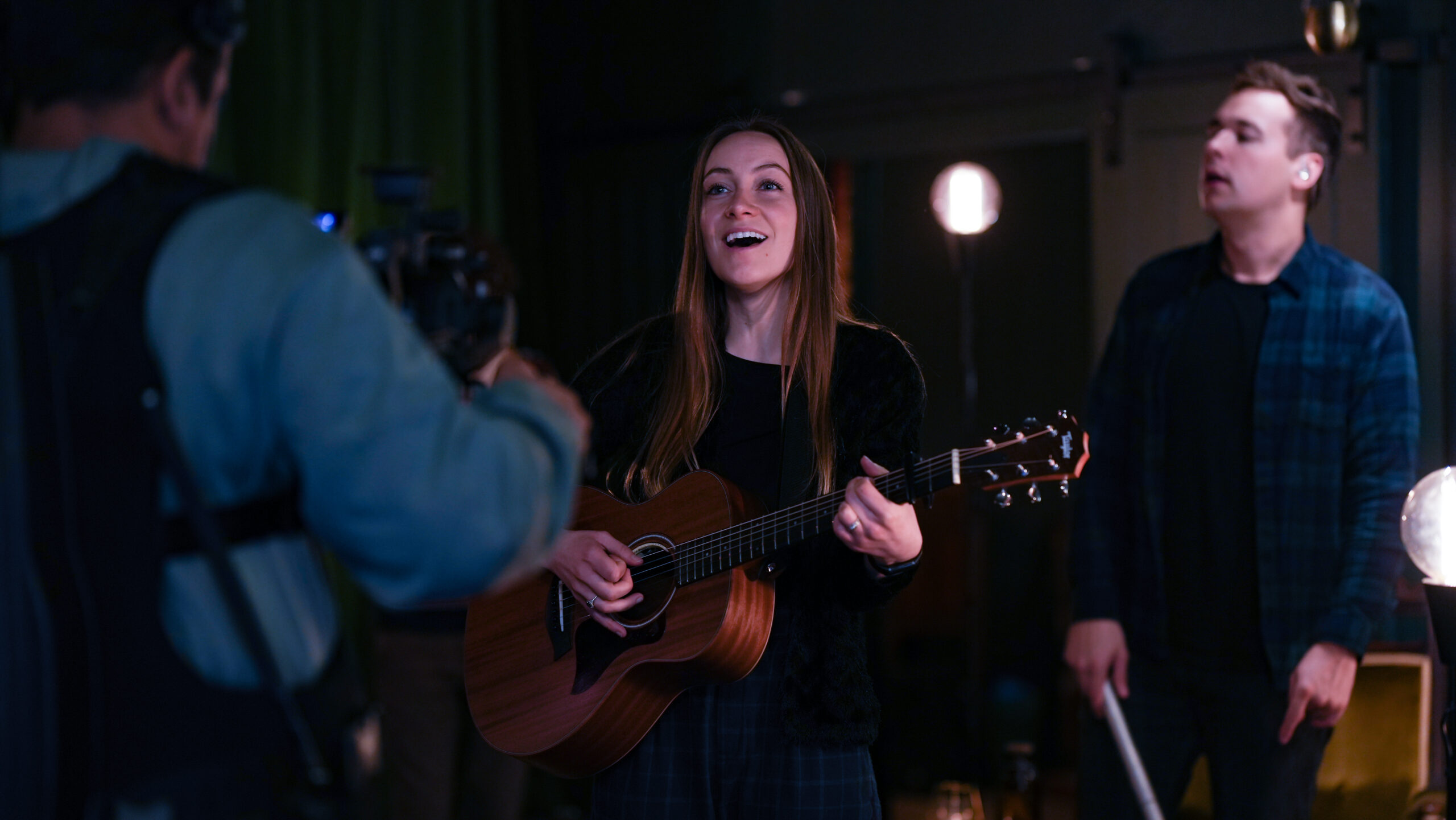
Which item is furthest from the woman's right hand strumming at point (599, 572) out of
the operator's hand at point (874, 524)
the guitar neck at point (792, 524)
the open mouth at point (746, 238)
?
the open mouth at point (746, 238)

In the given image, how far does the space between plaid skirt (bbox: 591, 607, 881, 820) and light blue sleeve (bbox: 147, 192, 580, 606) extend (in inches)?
30.7

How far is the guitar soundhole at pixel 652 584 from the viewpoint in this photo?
6.10 feet

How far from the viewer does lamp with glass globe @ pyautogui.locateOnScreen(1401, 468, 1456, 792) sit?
192 cm

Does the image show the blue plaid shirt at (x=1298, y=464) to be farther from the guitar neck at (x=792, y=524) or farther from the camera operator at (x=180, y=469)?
the camera operator at (x=180, y=469)

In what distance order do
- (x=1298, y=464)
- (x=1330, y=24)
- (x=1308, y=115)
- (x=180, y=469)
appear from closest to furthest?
1. (x=180, y=469)
2. (x=1298, y=464)
3. (x=1308, y=115)
4. (x=1330, y=24)

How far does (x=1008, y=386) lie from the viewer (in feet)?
17.3

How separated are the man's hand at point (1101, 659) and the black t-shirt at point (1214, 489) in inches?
4.5

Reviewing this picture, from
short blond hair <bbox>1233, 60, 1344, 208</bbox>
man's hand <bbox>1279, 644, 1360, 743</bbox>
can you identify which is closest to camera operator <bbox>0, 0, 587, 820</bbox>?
man's hand <bbox>1279, 644, 1360, 743</bbox>

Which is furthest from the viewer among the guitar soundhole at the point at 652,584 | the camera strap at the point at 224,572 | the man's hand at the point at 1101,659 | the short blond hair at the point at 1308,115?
the short blond hair at the point at 1308,115

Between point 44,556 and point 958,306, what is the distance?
455cm

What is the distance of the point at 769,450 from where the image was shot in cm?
191

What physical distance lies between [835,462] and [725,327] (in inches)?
13.9

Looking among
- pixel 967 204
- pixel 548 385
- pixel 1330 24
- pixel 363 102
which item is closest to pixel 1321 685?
pixel 548 385

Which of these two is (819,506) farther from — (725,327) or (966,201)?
(966,201)
